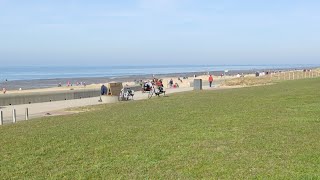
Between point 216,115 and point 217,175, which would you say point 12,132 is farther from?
point 217,175

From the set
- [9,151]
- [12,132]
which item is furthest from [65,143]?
[12,132]

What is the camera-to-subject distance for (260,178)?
641cm

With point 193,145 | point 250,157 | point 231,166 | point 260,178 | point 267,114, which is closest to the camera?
point 260,178

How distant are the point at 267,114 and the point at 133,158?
23.7 feet

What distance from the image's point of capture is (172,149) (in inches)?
346

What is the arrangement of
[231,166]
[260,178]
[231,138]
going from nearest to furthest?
[260,178] < [231,166] < [231,138]

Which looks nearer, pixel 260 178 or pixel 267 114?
pixel 260 178

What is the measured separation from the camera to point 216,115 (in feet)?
47.5

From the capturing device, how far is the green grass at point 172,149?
700 cm

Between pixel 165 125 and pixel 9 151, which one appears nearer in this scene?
pixel 9 151

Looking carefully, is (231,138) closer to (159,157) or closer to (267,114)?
(159,157)

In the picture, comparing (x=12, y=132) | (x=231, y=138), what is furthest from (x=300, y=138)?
(x=12, y=132)

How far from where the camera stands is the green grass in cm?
700

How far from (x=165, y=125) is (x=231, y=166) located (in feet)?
17.7
